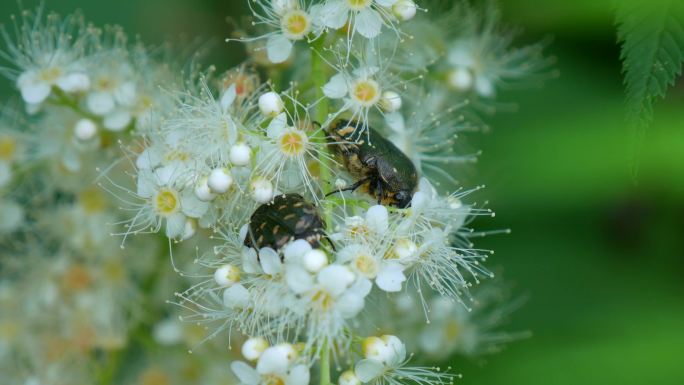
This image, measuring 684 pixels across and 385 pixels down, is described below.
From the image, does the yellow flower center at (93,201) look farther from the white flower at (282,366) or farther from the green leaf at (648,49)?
the green leaf at (648,49)

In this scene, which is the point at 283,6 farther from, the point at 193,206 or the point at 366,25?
the point at 193,206

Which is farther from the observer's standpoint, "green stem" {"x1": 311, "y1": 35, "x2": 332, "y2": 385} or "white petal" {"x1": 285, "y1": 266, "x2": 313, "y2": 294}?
"green stem" {"x1": 311, "y1": 35, "x2": 332, "y2": 385}

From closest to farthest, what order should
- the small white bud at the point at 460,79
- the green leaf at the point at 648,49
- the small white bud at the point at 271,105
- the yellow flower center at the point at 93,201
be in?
the green leaf at the point at 648,49
the small white bud at the point at 271,105
the small white bud at the point at 460,79
the yellow flower center at the point at 93,201

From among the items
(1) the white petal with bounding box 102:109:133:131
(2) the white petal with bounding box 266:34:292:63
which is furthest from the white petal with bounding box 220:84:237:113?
(1) the white petal with bounding box 102:109:133:131

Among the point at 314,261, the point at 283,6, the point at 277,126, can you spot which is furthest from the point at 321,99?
the point at 314,261

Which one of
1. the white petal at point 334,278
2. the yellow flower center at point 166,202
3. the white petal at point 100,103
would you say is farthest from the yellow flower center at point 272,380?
the white petal at point 100,103

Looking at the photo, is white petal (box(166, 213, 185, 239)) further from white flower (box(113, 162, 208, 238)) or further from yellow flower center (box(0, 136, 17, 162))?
yellow flower center (box(0, 136, 17, 162))

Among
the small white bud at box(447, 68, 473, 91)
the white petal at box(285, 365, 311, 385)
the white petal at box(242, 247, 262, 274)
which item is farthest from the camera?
the small white bud at box(447, 68, 473, 91)
